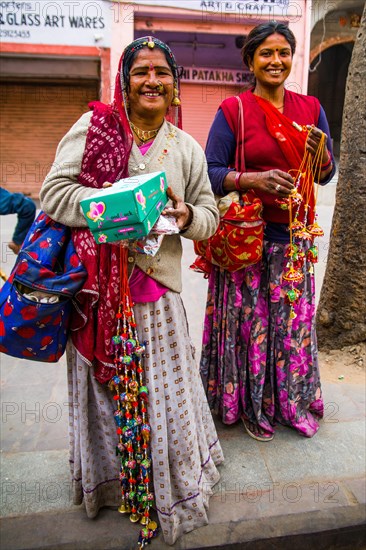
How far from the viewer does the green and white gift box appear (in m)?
1.26

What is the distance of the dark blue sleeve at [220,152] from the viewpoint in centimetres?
207

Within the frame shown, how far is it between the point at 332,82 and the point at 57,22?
757 centimetres

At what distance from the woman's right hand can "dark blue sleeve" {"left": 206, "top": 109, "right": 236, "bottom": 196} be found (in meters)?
0.18

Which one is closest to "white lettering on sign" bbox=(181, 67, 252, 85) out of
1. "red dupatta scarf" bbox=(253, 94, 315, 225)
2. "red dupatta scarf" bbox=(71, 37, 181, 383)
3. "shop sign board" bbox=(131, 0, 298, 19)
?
"shop sign board" bbox=(131, 0, 298, 19)

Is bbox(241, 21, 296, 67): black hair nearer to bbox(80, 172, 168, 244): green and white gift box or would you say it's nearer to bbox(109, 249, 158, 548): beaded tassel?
bbox(80, 172, 168, 244): green and white gift box

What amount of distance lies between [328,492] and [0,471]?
59.9 inches


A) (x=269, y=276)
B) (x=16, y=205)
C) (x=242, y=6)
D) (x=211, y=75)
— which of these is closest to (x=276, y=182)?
(x=269, y=276)

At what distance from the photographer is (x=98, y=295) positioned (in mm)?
1569

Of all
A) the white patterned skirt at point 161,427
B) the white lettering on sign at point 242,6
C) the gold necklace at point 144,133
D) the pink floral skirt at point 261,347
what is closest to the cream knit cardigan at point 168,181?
the gold necklace at point 144,133

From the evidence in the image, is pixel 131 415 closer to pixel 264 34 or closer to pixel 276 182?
pixel 276 182

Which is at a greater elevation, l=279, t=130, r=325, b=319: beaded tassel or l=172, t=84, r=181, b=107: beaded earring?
l=172, t=84, r=181, b=107: beaded earring

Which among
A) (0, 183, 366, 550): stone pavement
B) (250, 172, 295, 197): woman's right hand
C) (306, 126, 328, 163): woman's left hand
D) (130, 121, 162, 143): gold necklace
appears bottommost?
(0, 183, 366, 550): stone pavement

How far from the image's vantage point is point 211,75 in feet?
31.0

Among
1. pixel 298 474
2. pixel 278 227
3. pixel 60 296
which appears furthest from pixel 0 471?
pixel 278 227
